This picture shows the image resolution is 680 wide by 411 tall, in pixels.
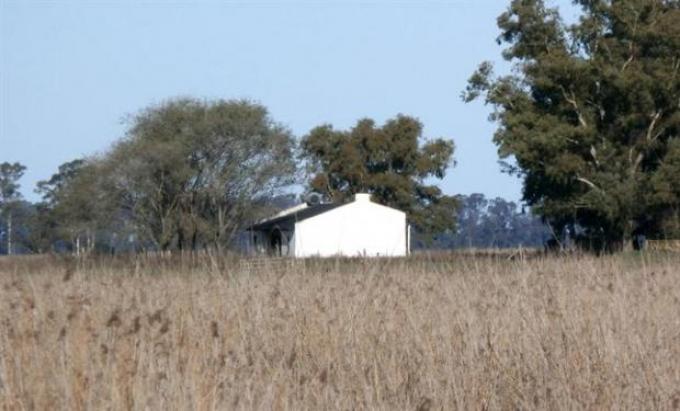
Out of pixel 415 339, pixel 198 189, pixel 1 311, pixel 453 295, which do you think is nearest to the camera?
pixel 1 311

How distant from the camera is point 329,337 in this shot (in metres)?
8.73

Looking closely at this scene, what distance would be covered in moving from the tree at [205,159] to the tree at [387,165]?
9.56 ft

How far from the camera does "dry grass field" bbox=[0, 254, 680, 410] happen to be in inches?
236

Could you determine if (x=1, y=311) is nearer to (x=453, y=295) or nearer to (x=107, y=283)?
(x=107, y=283)

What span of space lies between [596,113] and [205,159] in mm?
27133

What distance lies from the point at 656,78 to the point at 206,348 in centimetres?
4507

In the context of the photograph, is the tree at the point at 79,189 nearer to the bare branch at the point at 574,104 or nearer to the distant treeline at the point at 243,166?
the distant treeline at the point at 243,166

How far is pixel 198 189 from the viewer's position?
67000 mm

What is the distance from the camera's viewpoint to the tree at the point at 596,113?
162 ft

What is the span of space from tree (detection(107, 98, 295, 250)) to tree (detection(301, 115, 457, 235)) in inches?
115

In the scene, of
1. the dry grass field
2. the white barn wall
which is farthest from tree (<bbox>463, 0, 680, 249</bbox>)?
the dry grass field

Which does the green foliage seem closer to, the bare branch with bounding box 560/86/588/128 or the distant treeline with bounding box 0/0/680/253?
the distant treeline with bounding box 0/0/680/253

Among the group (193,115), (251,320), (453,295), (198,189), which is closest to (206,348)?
(251,320)

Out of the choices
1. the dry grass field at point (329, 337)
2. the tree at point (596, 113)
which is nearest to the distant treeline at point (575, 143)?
the tree at point (596, 113)
